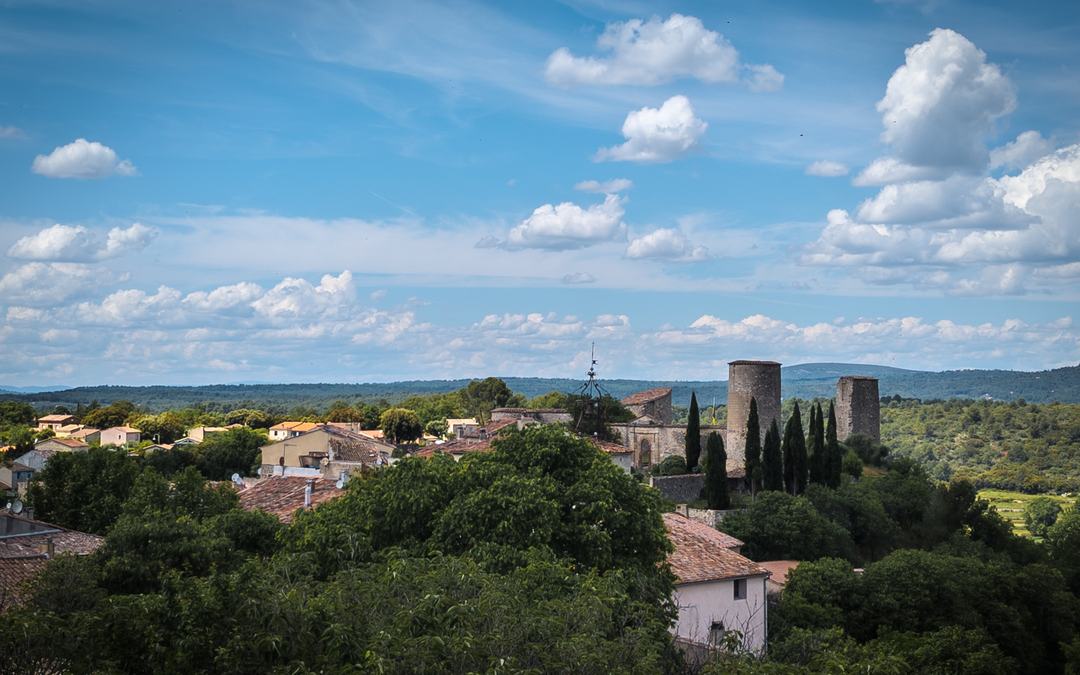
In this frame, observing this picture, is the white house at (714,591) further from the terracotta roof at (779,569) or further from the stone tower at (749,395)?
the stone tower at (749,395)

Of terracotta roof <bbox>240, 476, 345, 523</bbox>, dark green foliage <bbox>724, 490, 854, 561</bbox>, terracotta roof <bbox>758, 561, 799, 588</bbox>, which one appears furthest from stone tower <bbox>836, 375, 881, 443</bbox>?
terracotta roof <bbox>240, 476, 345, 523</bbox>

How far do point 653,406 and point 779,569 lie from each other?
97.5ft

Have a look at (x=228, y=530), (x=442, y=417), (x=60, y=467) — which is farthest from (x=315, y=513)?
(x=442, y=417)

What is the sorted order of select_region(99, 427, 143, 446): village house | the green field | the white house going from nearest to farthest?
the white house < the green field < select_region(99, 427, 143, 446): village house

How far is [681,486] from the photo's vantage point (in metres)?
49.8

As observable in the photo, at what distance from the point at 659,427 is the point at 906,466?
13471 mm

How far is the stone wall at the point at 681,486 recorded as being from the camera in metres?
49.0

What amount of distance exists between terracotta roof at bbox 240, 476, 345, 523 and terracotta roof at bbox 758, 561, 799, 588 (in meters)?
13.7

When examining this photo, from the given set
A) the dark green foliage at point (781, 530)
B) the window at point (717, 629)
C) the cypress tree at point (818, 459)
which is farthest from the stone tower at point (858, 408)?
the window at point (717, 629)

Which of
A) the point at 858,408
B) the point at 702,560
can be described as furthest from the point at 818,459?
the point at 702,560

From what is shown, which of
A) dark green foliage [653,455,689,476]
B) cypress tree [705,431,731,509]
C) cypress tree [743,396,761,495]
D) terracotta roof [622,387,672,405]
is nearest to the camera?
cypress tree [705,431,731,509]

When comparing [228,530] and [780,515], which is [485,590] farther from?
[780,515]

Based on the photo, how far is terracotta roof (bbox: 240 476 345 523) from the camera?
3347 centimetres

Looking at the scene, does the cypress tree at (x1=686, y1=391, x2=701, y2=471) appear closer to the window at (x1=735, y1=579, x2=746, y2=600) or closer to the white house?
the white house
